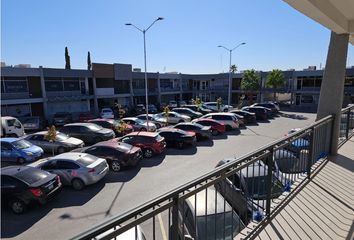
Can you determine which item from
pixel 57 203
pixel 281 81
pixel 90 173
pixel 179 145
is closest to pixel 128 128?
pixel 179 145

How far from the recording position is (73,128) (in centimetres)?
2042

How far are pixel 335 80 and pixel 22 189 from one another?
434 inches

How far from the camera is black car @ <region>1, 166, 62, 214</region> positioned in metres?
9.65

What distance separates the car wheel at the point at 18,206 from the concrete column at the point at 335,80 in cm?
1045

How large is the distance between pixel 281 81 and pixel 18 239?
133 ft

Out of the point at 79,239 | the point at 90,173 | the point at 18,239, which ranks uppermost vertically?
the point at 79,239

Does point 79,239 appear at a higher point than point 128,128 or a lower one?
higher

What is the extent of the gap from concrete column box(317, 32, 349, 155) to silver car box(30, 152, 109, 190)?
931cm

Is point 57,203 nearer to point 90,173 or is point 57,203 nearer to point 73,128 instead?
point 90,173

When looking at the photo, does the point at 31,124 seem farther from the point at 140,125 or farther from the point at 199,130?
the point at 199,130

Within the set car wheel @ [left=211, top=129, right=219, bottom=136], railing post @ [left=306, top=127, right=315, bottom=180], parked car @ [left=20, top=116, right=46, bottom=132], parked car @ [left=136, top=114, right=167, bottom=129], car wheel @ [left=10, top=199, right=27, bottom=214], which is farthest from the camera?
parked car @ [left=20, top=116, right=46, bottom=132]

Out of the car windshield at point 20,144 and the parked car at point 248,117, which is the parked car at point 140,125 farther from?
the parked car at point 248,117

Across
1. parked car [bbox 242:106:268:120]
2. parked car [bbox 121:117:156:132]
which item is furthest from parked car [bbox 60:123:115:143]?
parked car [bbox 242:106:268:120]

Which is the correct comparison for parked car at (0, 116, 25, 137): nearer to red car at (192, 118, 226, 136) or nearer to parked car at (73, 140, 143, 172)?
parked car at (73, 140, 143, 172)
